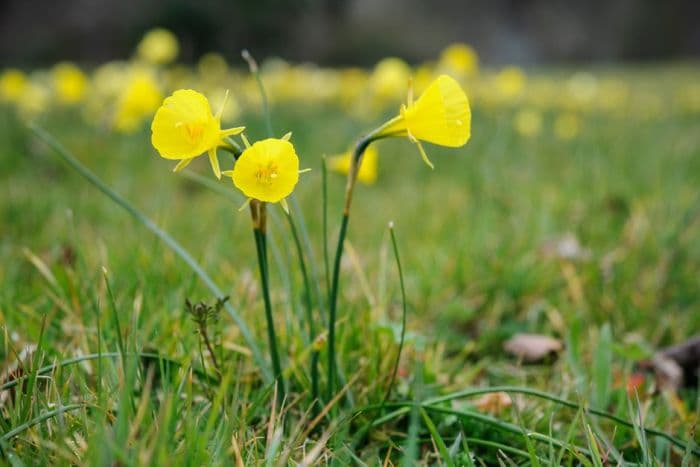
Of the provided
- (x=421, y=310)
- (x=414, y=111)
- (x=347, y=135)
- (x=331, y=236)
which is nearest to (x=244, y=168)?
(x=414, y=111)

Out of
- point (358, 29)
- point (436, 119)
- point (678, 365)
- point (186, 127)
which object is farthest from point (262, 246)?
point (358, 29)

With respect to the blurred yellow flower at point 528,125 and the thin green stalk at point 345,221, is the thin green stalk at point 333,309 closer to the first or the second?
the thin green stalk at point 345,221

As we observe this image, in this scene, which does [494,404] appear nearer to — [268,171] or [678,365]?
[678,365]

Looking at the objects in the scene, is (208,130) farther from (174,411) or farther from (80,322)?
(80,322)

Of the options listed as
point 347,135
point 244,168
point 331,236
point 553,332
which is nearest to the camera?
point 244,168

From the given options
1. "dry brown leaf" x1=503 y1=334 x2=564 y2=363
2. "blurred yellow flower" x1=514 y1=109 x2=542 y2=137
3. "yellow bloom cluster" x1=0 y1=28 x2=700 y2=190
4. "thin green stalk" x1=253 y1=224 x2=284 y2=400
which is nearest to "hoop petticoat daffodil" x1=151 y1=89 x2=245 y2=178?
"yellow bloom cluster" x1=0 y1=28 x2=700 y2=190

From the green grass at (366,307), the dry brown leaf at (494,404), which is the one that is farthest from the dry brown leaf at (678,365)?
the dry brown leaf at (494,404)

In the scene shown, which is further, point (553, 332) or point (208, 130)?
point (553, 332)
